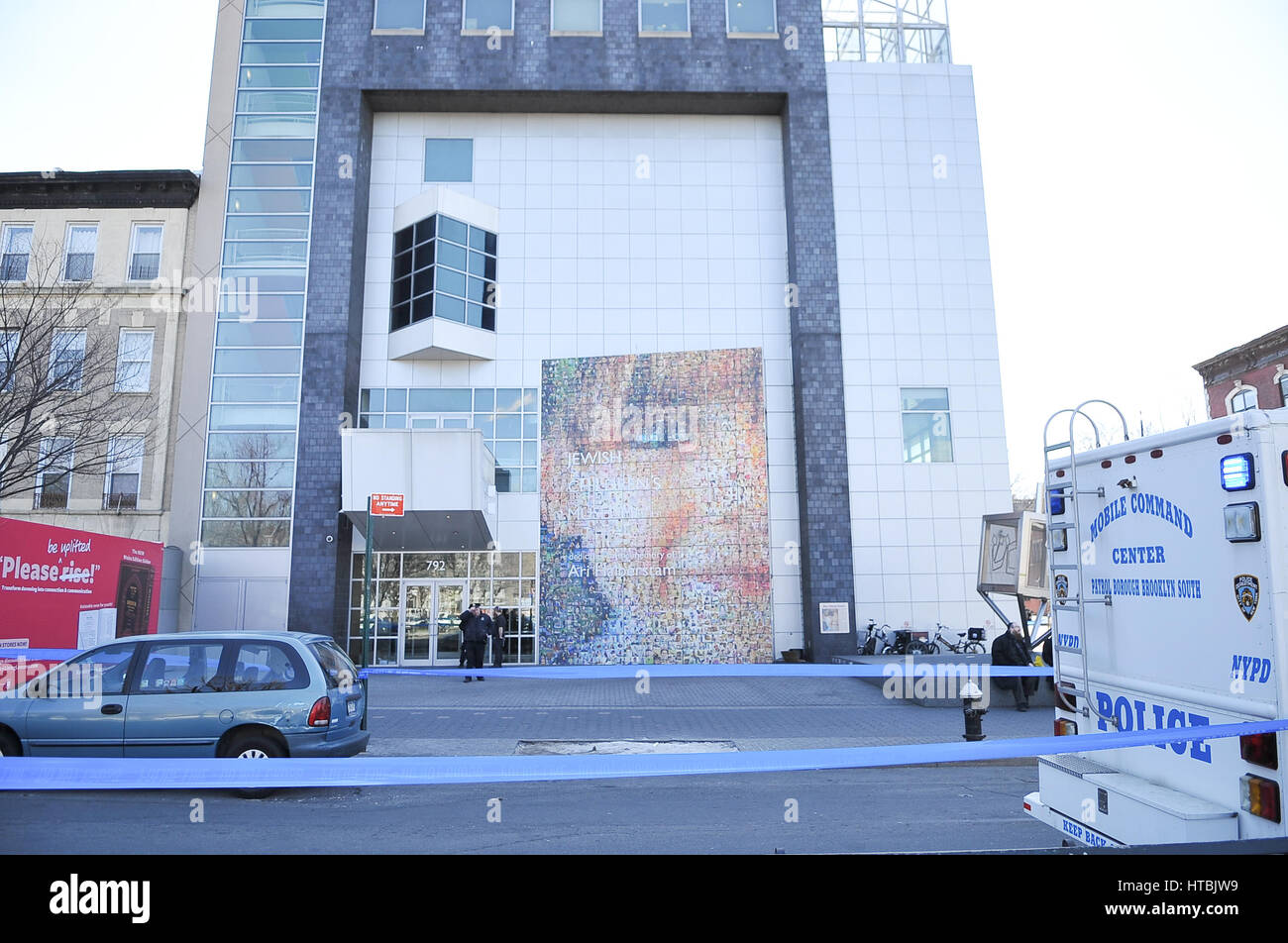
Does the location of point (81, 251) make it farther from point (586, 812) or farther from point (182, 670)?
point (586, 812)

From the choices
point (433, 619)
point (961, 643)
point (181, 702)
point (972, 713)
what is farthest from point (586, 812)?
point (961, 643)

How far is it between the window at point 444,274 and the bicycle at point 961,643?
15449mm

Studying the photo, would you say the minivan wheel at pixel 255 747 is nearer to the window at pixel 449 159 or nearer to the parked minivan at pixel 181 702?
the parked minivan at pixel 181 702

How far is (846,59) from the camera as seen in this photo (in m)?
27.0

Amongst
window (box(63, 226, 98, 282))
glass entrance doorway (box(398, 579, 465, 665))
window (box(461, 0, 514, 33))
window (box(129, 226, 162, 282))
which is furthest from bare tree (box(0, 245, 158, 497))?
window (box(461, 0, 514, 33))

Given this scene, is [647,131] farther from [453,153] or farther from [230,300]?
[230,300]

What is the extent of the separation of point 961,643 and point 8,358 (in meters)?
23.6

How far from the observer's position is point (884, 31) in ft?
90.8

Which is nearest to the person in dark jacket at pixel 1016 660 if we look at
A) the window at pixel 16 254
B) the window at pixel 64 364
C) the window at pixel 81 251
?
the window at pixel 64 364

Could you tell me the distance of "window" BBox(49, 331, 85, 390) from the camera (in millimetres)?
17812

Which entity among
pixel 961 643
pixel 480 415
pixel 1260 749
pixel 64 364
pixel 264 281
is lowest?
pixel 961 643

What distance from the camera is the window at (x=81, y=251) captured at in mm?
24828
